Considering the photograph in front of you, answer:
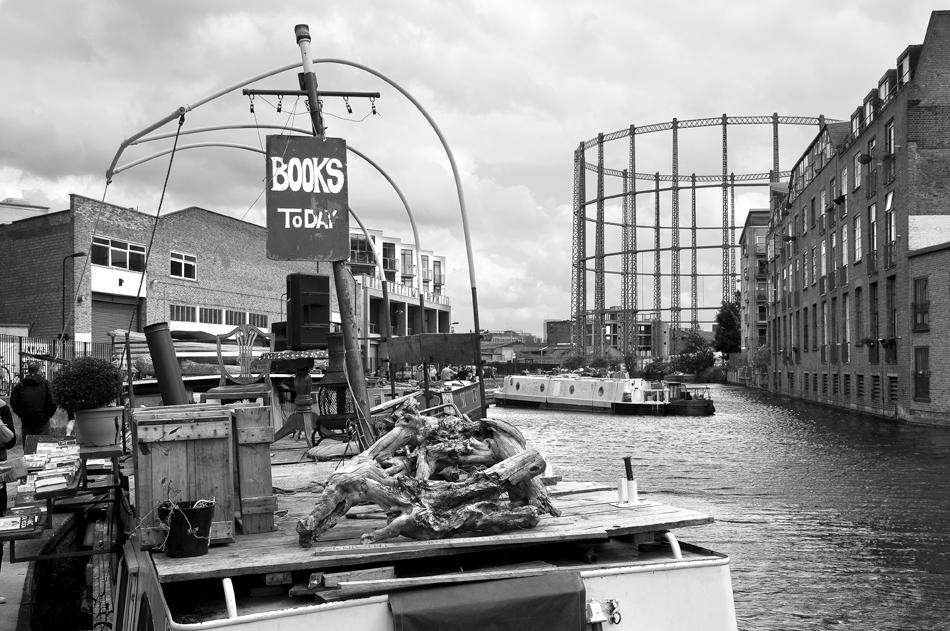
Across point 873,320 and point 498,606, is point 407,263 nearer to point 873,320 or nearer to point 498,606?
point 873,320

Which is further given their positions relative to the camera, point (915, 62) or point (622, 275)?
point (622, 275)

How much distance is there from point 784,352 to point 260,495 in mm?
70458

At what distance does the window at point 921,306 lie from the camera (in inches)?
1455

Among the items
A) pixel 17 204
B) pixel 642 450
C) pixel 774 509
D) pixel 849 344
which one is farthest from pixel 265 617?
pixel 17 204

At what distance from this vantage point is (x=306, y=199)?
32.4ft

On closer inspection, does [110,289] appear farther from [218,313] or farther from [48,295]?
[218,313]

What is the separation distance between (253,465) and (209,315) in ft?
159

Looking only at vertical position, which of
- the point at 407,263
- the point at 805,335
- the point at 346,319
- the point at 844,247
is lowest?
the point at 346,319

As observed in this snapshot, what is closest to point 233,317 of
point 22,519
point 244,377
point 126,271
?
point 126,271

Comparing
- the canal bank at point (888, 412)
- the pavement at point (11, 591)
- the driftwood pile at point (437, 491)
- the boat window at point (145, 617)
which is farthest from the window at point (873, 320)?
the boat window at point (145, 617)

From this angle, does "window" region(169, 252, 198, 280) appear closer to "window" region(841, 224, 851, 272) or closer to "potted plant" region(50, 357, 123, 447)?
"potted plant" region(50, 357, 123, 447)

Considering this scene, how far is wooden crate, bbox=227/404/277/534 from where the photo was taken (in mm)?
6527

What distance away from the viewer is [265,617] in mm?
5031

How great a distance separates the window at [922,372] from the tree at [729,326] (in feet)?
297
